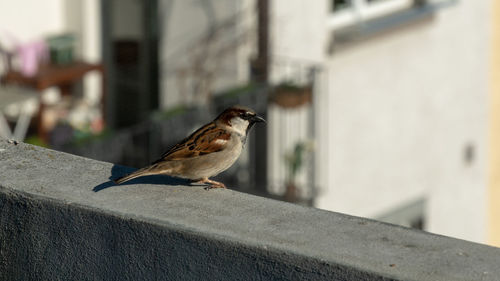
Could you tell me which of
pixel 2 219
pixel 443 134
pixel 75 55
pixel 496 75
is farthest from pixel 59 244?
pixel 496 75

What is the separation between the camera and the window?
37.2 ft

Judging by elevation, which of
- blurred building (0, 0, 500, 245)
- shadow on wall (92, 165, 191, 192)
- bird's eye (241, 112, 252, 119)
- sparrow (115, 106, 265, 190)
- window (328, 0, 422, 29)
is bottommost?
blurred building (0, 0, 500, 245)

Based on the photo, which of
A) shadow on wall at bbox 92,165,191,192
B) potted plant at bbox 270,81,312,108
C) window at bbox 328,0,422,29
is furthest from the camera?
window at bbox 328,0,422,29

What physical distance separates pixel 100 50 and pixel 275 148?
1.89 m

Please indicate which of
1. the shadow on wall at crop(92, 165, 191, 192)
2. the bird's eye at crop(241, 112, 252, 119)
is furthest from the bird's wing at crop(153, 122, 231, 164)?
the shadow on wall at crop(92, 165, 191, 192)

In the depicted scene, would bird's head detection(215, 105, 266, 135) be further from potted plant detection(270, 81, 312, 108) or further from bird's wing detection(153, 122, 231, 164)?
potted plant detection(270, 81, 312, 108)

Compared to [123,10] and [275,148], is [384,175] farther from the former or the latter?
[123,10]

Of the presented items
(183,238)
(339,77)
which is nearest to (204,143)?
(183,238)

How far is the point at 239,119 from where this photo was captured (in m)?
4.74

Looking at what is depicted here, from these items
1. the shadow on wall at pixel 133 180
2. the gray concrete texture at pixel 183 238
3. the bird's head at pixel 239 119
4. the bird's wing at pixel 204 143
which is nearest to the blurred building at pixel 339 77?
the bird's head at pixel 239 119

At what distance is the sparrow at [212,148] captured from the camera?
14.1ft

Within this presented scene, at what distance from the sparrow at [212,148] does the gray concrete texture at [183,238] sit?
0.63 meters

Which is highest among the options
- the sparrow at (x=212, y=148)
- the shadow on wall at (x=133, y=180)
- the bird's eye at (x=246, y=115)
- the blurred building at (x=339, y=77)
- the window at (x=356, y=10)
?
the shadow on wall at (x=133, y=180)

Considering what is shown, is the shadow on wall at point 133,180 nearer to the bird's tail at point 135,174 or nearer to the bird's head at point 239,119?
the bird's tail at point 135,174
